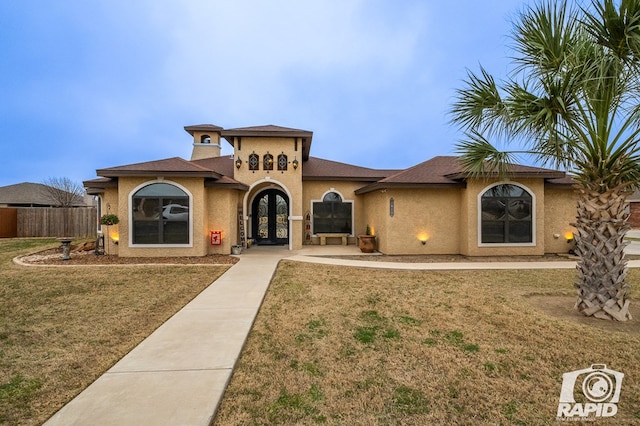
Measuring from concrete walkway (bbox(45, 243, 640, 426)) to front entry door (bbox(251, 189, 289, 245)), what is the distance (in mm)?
9749

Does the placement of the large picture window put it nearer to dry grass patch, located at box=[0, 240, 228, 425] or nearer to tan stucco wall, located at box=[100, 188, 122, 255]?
dry grass patch, located at box=[0, 240, 228, 425]

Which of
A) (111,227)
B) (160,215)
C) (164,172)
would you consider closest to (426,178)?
(164,172)

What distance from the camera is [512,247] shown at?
1196cm

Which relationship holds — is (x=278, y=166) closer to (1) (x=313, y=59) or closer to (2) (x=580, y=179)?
(2) (x=580, y=179)

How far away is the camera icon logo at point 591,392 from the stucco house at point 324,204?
8.88m

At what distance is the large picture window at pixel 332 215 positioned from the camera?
15.2m

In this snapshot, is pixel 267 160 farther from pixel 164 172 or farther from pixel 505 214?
pixel 505 214

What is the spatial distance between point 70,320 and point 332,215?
37.3ft

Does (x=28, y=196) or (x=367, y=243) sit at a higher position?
(x=28, y=196)

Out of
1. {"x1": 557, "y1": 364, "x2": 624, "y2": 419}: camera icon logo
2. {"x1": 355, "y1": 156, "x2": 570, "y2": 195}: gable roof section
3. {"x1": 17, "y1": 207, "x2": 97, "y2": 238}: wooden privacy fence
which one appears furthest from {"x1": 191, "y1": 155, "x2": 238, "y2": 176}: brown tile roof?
{"x1": 557, "y1": 364, "x2": 624, "y2": 419}: camera icon logo

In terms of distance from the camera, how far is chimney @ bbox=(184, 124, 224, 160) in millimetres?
20712

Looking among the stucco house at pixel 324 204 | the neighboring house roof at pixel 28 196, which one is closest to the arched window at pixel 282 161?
the stucco house at pixel 324 204

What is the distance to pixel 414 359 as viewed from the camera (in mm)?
3816

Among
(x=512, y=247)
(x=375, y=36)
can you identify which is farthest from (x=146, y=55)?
(x=512, y=247)
